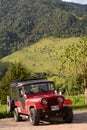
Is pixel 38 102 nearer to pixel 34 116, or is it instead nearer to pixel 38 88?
pixel 34 116

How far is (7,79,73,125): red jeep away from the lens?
1703 cm

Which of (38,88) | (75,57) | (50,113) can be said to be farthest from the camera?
(75,57)

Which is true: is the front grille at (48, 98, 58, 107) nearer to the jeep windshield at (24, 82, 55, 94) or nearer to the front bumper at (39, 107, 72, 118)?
the front bumper at (39, 107, 72, 118)

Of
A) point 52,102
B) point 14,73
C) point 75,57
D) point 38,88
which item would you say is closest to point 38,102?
point 52,102

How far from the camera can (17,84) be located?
19.9m

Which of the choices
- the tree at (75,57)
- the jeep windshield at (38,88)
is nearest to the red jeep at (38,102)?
the jeep windshield at (38,88)

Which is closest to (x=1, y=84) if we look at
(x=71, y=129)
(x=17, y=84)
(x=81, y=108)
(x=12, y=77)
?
(x=12, y=77)

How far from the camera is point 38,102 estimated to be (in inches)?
671

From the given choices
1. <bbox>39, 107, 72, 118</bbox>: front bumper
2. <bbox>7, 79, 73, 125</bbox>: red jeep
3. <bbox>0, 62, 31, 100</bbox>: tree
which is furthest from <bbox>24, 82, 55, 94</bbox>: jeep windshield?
<bbox>0, 62, 31, 100</bbox>: tree

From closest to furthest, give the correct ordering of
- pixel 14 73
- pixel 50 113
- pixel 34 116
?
pixel 50 113 → pixel 34 116 → pixel 14 73

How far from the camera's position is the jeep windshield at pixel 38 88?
18875mm

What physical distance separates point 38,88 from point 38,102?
6.67 feet

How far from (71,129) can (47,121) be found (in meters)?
3.70

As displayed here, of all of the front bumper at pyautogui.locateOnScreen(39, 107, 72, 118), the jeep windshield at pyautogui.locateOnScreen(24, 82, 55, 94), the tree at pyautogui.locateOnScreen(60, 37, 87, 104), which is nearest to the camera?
the front bumper at pyautogui.locateOnScreen(39, 107, 72, 118)
